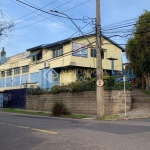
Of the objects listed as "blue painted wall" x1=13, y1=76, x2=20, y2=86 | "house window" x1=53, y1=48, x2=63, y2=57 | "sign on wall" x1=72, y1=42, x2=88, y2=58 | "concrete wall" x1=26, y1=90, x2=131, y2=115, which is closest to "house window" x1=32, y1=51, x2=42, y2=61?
"house window" x1=53, y1=48, x2=63, y2=57

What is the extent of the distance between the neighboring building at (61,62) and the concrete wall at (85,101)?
5762 mm

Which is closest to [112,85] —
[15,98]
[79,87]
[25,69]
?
[79,87]

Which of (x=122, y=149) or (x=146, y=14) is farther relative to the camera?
(x=146, y=14)

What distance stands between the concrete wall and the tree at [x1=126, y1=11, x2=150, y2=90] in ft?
27.9

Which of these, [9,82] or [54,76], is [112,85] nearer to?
[54,76]

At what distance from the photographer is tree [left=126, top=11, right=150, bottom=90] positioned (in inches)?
1115

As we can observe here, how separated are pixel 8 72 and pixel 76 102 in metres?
24.1

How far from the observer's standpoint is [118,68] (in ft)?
126

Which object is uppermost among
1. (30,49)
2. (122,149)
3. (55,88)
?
(30,49)

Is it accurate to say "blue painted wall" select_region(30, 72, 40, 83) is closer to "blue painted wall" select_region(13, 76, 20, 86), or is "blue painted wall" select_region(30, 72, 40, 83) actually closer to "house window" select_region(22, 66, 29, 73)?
"house window" select_region(22, 66, 29, 73)

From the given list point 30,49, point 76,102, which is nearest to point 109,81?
point 76,102

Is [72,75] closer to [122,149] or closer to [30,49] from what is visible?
[30,49]

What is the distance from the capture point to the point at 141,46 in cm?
2977

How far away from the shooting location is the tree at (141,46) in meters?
28.3
